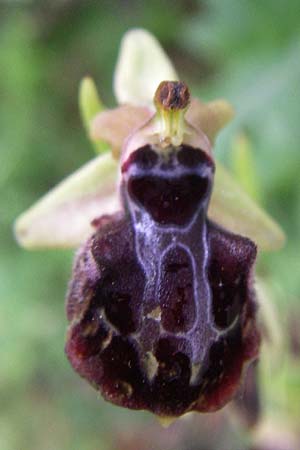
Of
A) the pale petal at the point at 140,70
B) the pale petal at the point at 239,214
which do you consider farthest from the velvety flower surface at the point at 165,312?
the pale petal at the point at 140,70

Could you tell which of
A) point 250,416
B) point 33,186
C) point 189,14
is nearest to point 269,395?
point 250,416

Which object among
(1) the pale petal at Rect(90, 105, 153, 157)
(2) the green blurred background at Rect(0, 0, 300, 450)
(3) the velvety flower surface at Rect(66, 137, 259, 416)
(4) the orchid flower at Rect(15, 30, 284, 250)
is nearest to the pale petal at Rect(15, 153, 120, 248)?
(4) the orchid flower at Rect(15, 30, 284, 250)

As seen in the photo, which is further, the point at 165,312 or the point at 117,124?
the point at 117,124

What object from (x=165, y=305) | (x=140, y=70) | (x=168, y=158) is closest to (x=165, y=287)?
(x=165, y=305)

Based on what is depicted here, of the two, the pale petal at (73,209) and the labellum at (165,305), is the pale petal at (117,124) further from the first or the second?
the labellum at (165,305)

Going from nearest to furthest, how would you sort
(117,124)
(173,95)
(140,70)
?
(173,95)
(117,124)
(140,70)

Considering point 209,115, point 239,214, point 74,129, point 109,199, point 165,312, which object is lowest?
point 165,312

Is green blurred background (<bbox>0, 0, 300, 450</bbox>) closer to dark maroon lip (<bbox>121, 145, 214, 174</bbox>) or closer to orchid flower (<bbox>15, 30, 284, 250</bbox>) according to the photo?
orchid flower (<bbox>15, 30, 284, 250</bbox>)

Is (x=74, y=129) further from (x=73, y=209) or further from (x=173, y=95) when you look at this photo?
(x=173, y=95)
